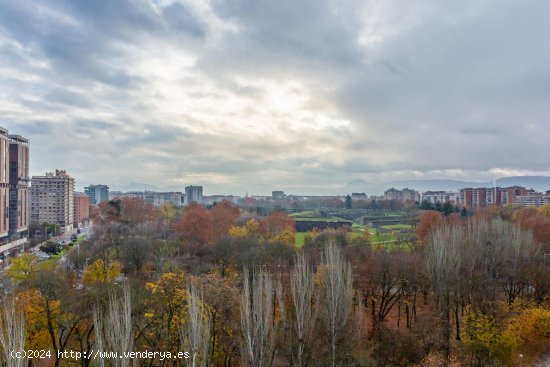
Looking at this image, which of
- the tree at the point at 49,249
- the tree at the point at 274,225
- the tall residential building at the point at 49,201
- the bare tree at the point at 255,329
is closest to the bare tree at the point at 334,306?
the bare tree at the point at 255,329

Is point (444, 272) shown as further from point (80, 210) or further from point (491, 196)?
point (80, 210)

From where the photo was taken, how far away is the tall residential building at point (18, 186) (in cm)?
5966

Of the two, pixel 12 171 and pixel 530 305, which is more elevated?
pixel 12 171

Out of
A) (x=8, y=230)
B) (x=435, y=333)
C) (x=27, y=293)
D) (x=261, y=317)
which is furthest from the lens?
(x=8, y=230)

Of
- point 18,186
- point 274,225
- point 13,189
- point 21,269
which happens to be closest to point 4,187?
point 13,189

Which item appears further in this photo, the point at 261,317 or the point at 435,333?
the point at 435,333

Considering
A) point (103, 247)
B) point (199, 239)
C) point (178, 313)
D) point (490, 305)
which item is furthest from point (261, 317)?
point (199, 239)

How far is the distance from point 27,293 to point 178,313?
852cm

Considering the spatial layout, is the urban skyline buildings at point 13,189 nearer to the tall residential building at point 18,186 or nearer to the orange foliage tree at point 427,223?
the tall residential building at point 18,186

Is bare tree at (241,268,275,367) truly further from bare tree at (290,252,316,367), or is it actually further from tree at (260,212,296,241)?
tree at (260,212,296,241)

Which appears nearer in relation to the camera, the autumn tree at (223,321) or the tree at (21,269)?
the autumn tree at (223,321)

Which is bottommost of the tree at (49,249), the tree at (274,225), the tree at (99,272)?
the tree at (49,249)

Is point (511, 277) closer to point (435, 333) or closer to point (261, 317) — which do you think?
point (435, 333)

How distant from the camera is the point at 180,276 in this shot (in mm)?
18547
